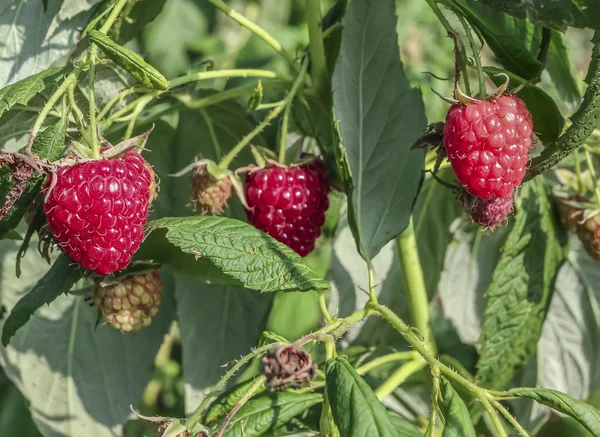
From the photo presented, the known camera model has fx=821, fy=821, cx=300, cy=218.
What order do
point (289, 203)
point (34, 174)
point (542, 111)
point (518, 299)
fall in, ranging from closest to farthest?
point (34, 174)
point (542, 111)
point (289, 203)
point (518, 299)

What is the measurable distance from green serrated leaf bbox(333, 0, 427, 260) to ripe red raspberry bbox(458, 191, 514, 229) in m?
0.07

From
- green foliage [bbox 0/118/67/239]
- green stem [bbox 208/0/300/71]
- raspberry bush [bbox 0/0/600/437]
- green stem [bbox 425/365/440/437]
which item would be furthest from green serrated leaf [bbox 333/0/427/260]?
green foliage [bbox 0/118/67/239]

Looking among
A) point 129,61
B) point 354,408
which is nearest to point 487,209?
point 354,408

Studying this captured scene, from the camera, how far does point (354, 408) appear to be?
798 millimetres

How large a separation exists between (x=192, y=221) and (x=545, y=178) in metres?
0.69

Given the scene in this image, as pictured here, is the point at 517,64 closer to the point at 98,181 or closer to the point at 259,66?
the point at 98,181

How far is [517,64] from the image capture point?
38.2 inches

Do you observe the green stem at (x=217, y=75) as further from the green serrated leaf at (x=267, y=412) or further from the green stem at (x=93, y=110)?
the green serrated leaf at (x=267, y=412)

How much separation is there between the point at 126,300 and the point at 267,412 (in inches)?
9.2

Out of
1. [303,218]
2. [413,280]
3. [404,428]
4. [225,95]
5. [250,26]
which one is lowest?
[404,428]

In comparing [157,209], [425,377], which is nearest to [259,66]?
[157,209]

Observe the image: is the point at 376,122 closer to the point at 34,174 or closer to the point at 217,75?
the point at 217,75

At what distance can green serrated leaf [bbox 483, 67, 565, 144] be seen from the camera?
38.7 inches

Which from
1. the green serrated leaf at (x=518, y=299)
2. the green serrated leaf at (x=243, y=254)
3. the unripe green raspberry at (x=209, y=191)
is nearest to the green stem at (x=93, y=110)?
the green serrated leaf at (x=243, y=254)
